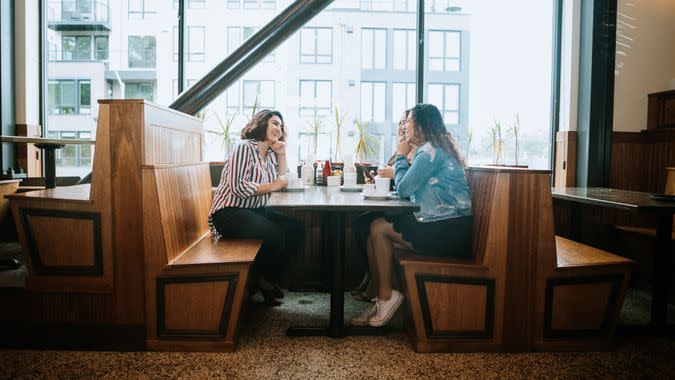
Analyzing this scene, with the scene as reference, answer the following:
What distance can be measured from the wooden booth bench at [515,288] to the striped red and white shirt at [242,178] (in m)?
1.01

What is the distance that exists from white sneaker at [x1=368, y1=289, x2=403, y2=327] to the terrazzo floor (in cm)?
10

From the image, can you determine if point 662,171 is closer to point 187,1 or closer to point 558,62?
point 558,62

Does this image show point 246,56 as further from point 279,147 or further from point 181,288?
point 181,288

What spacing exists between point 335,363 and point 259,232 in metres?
0.93

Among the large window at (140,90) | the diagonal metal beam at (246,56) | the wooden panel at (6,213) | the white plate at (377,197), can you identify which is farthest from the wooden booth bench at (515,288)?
the large window at (140,90)

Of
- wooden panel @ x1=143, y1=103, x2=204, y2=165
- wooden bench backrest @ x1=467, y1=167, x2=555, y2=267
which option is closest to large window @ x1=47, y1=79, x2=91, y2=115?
wooden panel @ x1=143, y1=103, x2=204, y2=165

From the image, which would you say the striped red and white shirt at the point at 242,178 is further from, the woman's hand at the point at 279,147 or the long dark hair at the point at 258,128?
the woman's hand at the point at 279,147

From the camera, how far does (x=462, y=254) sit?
96.7 inches

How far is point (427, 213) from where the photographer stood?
2.49 metres

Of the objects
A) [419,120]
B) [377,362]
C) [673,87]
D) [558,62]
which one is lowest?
[377,362]

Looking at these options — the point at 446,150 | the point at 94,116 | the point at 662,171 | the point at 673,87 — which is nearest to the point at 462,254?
the point at 446,150

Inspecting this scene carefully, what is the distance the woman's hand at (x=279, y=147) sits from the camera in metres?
3.14

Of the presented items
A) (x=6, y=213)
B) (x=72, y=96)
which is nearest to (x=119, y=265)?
(x=6, y=213)

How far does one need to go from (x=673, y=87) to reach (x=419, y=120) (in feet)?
10.4
